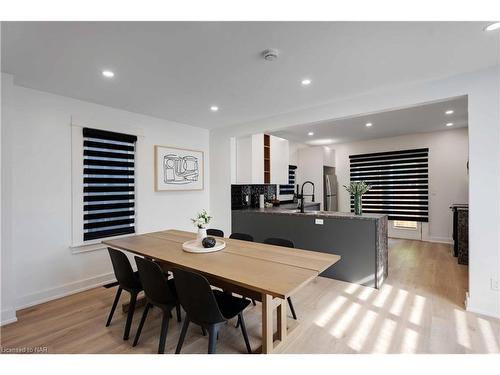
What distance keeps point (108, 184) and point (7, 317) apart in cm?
171

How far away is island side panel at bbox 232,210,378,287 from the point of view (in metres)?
3.11

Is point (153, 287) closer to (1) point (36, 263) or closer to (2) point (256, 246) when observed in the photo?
(2) point (256, 246)

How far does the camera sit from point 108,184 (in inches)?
133

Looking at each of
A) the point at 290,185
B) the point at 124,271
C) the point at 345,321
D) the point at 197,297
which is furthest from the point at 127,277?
the point at 290,185

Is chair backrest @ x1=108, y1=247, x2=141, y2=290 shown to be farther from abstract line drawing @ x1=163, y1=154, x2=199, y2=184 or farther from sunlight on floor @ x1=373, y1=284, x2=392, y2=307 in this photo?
sunlight on floor @ x1=373, y1=284, x2=392, y2=307

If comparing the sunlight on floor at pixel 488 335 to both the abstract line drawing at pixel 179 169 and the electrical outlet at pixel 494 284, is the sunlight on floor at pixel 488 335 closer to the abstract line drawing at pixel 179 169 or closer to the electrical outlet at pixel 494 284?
the electrical outlet at pixel 494 284

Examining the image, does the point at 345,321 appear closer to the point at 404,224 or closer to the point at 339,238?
the point at 339,238

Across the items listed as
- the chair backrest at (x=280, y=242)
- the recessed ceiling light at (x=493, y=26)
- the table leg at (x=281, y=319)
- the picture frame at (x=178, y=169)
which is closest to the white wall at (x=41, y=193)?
the picture frame at (x=178, y=169)

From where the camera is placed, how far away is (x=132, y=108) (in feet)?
11.4

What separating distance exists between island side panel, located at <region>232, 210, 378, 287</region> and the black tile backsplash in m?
0.80

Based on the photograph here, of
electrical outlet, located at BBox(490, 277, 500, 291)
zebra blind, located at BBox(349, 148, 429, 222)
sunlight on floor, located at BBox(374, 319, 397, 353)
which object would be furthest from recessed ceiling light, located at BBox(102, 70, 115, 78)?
zebra blind, located at BBox(349, 148, 429, 222)

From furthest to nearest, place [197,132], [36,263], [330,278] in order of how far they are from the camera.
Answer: [197,132]
[330,278]
[36,263]
